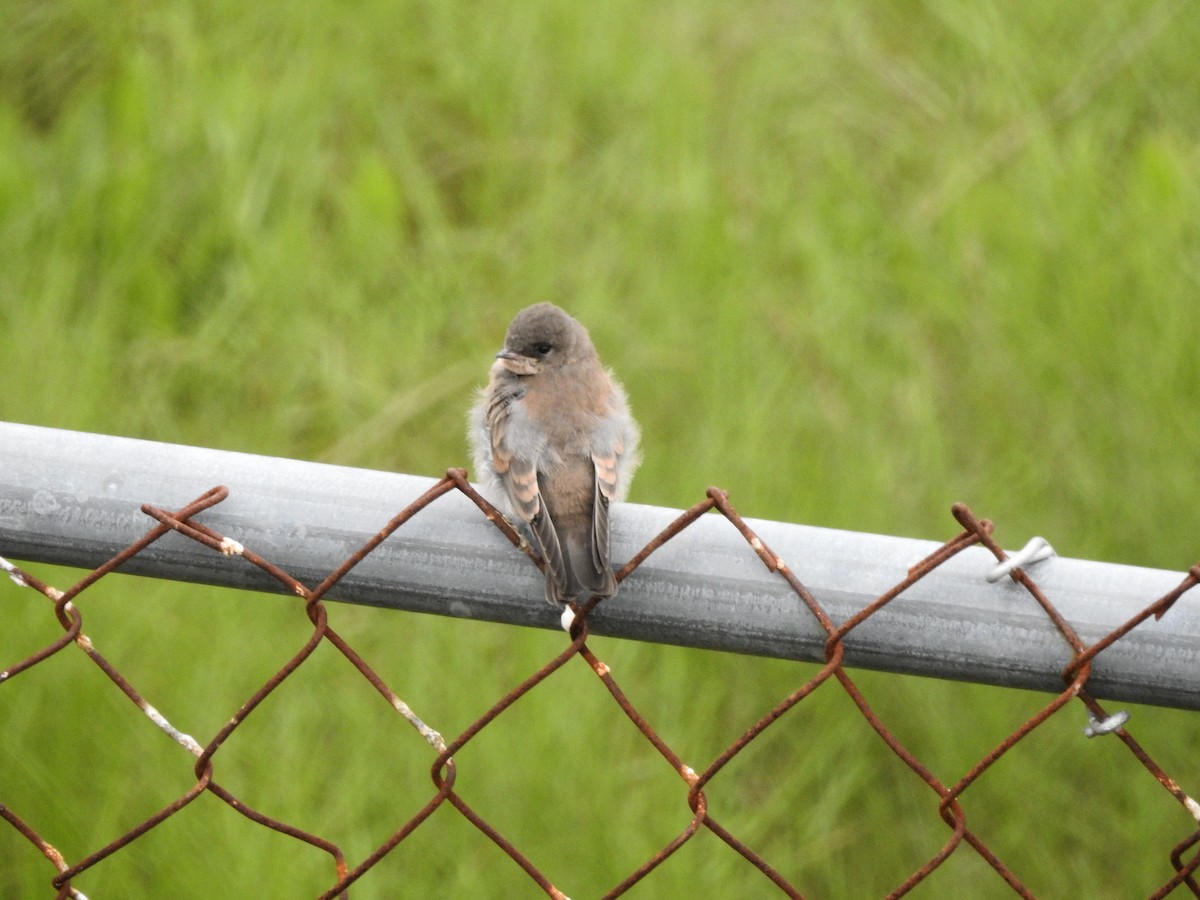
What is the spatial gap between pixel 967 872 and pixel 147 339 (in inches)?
122

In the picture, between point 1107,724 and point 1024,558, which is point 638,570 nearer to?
point 1024,558

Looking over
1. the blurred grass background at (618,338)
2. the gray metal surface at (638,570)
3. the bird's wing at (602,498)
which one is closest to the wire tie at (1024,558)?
the gray metal surface at (638,570)

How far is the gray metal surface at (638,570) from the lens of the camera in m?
1.63

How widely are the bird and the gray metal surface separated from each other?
4.7 inches

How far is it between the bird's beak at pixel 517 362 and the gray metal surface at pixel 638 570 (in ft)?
5.39

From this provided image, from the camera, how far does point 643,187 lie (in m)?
5.27

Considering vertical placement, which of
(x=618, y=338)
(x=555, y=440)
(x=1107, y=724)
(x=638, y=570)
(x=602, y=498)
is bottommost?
(x=1107, y=724)

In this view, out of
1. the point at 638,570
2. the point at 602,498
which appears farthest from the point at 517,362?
the point at 638,570

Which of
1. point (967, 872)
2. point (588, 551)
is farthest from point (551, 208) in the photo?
point (588, 551)

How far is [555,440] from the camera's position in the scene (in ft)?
9.12

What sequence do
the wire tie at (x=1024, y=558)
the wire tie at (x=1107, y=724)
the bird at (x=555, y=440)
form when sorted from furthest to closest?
the bird at (x=555, y=440) < the wire tie at (x=1107, y=724) < the wire tie at (x=1024, y=558)

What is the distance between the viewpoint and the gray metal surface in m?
1.63

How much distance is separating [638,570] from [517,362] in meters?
1.75

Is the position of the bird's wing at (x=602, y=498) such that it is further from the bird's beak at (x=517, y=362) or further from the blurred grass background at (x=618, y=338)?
the blurred grass background at (x=618, y=338)
